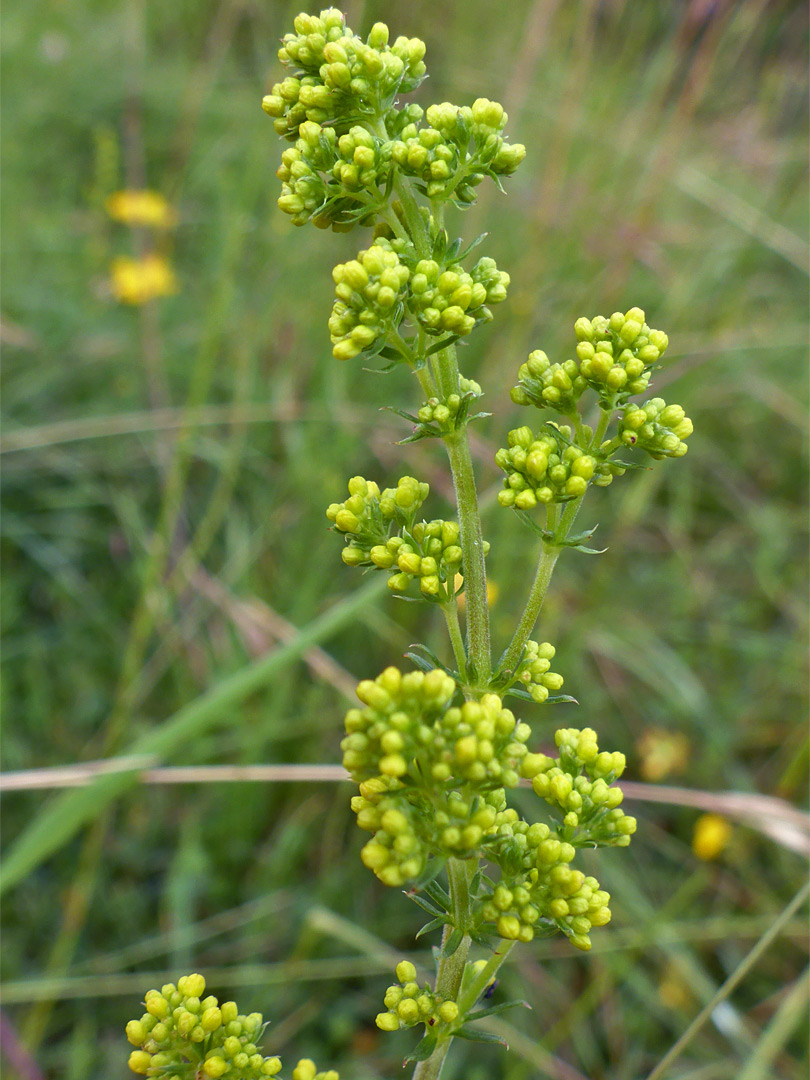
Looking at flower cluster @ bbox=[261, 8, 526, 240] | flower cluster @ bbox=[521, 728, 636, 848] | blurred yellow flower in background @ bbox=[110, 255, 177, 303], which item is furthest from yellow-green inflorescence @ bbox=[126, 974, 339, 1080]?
blurred yellow flower in background @ bbox=[110, 255, 177, 303]

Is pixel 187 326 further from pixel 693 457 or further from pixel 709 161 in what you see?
pixel 709 161

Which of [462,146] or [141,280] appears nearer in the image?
[462,146]

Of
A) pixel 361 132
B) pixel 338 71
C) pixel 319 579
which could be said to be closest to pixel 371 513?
pixel 361 132

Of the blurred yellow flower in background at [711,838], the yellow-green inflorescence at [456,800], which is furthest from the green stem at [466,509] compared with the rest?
the blurred yellow flower in background at [711,838]

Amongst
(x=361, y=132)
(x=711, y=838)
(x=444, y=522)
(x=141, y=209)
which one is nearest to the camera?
(x=361, y=132)

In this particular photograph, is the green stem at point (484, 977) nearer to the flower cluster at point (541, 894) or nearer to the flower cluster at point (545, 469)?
the flower cluster at point (541, 894)

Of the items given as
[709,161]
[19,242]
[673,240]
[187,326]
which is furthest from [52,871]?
[709,161]

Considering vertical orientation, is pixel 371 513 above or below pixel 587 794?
above

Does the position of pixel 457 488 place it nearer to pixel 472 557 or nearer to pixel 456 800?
pixel 472 557
